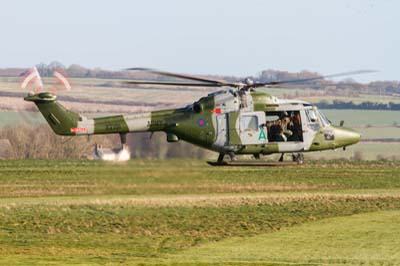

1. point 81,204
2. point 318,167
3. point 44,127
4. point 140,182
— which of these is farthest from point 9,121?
point 81,204

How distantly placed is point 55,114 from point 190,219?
734 centimetres

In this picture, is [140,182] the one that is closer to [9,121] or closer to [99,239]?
[99,239]

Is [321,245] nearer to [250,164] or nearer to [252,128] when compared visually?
[252,128]

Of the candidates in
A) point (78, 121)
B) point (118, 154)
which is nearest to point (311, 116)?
A: point (118, 154)

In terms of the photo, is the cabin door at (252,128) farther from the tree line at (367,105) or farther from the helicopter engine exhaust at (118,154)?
the tree line at (367,105)

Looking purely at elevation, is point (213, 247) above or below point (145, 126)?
below

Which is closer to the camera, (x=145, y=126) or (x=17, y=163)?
(x=145, y=126)

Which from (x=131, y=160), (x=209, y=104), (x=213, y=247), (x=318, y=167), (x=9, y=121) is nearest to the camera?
(x=213, y=247)

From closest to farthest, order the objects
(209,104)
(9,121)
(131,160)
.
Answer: (209,104) → (131,160) → (9,121)

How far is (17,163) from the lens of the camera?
90.1 m

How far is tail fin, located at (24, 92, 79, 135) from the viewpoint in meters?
52.5

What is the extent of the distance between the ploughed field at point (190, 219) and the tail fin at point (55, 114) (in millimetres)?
3589

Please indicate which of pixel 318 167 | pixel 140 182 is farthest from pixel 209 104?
pixel 318 167

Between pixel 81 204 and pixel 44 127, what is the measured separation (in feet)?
122
